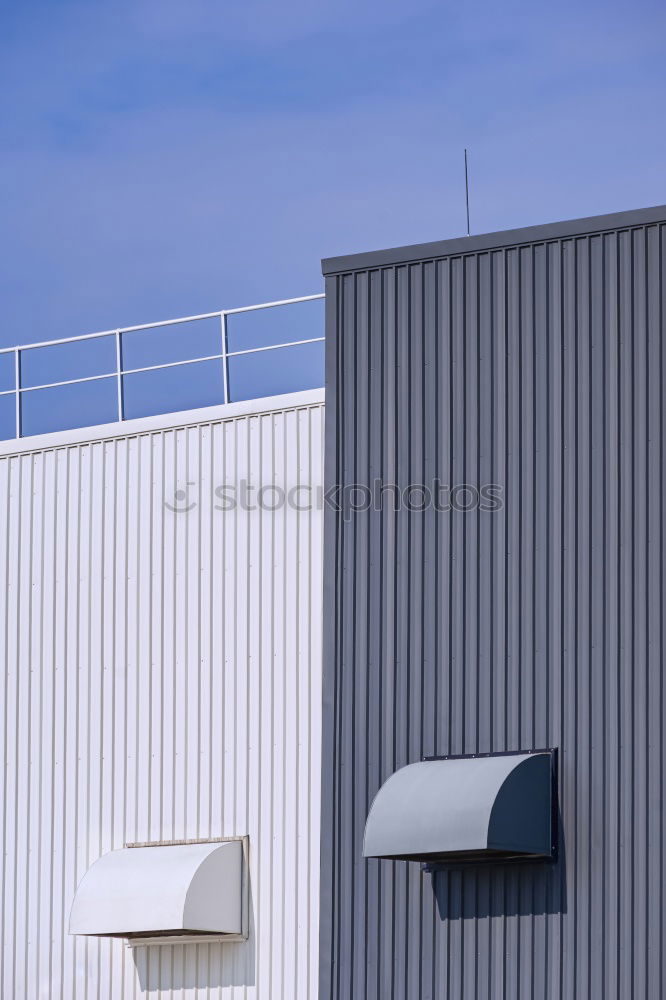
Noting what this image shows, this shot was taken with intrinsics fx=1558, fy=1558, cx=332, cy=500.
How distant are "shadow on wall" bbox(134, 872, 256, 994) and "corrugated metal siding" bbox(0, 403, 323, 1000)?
0.06ft

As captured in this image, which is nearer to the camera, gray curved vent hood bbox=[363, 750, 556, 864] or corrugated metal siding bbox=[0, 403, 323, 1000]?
gray curved vent hood bbox=[363, 750, 556, 864]

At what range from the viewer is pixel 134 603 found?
571 inches

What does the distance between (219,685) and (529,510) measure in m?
3.74

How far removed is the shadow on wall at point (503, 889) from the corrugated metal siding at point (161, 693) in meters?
2.06

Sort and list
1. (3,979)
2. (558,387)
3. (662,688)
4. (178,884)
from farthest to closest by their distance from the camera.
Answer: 1. (3,979)
2. (178,884)
3. (558,387)
4. (662,688)

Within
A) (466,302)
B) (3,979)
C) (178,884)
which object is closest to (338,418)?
(466,302)

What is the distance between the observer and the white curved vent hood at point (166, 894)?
43.3ft

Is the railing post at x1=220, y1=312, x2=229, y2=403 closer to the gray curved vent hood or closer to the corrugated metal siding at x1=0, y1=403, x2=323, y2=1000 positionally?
the corrugated metal siding at x1=0, y1=403, x2=323, y2=1000

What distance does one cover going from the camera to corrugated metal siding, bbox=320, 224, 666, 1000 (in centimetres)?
1102

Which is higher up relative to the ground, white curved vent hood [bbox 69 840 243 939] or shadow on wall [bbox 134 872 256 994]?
white curved vent hood [bbox 69 840 243 939]

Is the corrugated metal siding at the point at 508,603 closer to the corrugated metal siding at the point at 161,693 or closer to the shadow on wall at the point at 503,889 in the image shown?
the shadow on wall at the point at 503,889

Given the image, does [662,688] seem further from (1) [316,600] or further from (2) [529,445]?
(1) [316,600]

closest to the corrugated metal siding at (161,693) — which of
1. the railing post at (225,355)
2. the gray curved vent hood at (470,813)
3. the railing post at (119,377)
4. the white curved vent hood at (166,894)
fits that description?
the white curved vent hood at (166,894)

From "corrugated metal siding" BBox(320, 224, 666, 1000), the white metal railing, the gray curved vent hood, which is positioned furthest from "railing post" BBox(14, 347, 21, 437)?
the gray curved vent hood
